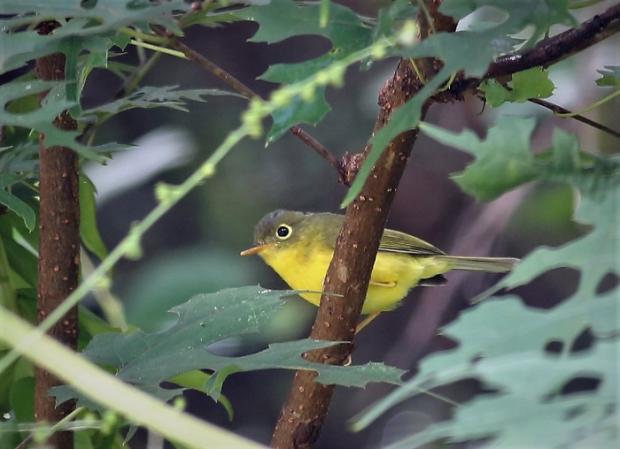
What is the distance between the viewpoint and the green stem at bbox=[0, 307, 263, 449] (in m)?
1.02

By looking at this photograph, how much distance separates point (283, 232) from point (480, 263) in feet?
2.60

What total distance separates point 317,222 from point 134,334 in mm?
2527

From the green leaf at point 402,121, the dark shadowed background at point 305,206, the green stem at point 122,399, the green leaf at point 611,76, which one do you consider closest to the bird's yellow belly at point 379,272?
the dark shadowed background at point 305,206

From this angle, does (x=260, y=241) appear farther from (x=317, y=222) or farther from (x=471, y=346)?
(x=471, y=346)

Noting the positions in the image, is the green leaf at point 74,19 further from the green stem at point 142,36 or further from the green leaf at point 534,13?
the green leaf at point 534,13

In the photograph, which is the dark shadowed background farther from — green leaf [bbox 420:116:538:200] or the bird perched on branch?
green leaf [bbox 420:116:538:200]

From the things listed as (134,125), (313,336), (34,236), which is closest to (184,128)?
(134,125)

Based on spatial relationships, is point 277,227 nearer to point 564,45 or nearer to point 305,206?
point 305,206

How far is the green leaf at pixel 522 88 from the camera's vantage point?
2.11m

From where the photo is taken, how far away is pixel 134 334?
75.4 inches

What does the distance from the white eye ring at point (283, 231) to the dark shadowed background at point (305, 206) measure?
48cm

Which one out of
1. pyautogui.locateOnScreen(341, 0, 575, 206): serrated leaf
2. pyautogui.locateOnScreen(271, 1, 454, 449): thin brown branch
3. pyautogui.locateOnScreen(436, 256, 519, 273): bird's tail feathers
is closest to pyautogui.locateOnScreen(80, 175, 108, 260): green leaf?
pyautogui.locateOnScreen(271, 1, 454, 449): thin brown branch

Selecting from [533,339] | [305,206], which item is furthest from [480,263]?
[533,339]

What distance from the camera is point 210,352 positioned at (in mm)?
1859
